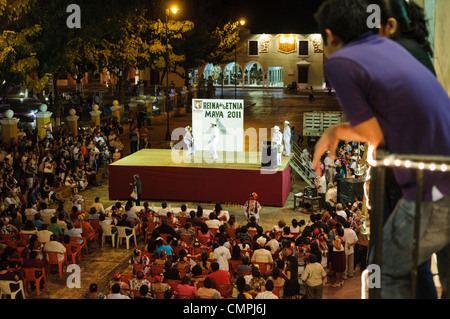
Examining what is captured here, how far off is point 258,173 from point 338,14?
54.9ft

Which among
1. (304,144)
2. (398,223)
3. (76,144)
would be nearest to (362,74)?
(398,223)

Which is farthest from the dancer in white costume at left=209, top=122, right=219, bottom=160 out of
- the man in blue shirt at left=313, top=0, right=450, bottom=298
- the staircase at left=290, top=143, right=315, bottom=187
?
the man in blue shirt at left=313, top=0, right=450, bottom=298

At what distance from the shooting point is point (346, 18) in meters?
3.02

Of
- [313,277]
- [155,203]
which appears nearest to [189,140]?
[155,203]

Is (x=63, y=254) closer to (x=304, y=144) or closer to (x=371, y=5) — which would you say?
(x=371, y=5)

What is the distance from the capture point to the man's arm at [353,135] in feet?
9.66

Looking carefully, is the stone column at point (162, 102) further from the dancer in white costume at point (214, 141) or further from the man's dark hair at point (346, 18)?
the man's dark hair at point (346, 18)

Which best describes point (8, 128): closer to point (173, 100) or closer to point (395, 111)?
point (395, 111)

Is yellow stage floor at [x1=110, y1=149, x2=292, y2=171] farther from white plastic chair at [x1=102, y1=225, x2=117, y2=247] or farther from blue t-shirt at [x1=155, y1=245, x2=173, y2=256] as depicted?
blue t-shirt at [x1=155, y1=245, x2=173, y2=256]

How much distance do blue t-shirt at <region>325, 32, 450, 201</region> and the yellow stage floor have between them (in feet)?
55.0

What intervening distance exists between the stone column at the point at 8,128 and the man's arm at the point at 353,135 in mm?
21504

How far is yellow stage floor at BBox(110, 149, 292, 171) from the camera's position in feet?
66.7

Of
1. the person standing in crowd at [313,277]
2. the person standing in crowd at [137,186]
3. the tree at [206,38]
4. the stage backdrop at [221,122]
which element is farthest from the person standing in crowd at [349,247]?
the tree at [206,38]

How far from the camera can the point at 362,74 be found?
110 inches
